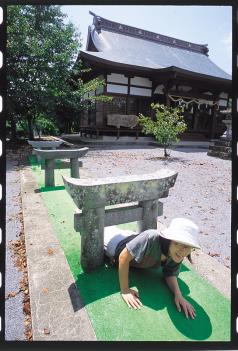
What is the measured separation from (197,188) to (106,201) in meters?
3.93

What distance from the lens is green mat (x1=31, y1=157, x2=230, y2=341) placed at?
1.71 m

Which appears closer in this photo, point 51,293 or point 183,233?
point 183,233

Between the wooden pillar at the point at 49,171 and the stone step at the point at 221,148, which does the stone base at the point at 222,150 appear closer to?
the stone step at the point at 221,148

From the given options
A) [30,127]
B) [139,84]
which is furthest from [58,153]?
[139,84]

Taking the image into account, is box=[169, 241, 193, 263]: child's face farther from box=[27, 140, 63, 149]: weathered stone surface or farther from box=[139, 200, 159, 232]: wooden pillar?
box=[27, 140, 63, 149]: weathered stone surface

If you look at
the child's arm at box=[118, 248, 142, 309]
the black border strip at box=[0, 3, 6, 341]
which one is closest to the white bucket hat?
the child's arm at box=[118, 248, 142, 309]

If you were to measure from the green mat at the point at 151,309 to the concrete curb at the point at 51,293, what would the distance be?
0.08m

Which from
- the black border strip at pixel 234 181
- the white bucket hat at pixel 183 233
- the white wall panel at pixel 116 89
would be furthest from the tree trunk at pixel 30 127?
the white wall panel at pixel 116 89

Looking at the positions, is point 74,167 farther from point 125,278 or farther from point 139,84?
point 139,84

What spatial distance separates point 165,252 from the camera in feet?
6.57

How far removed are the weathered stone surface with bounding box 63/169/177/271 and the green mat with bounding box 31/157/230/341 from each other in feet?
0.83

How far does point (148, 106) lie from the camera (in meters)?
15.8

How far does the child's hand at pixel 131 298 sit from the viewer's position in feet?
6.28

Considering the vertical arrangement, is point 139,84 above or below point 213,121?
above
